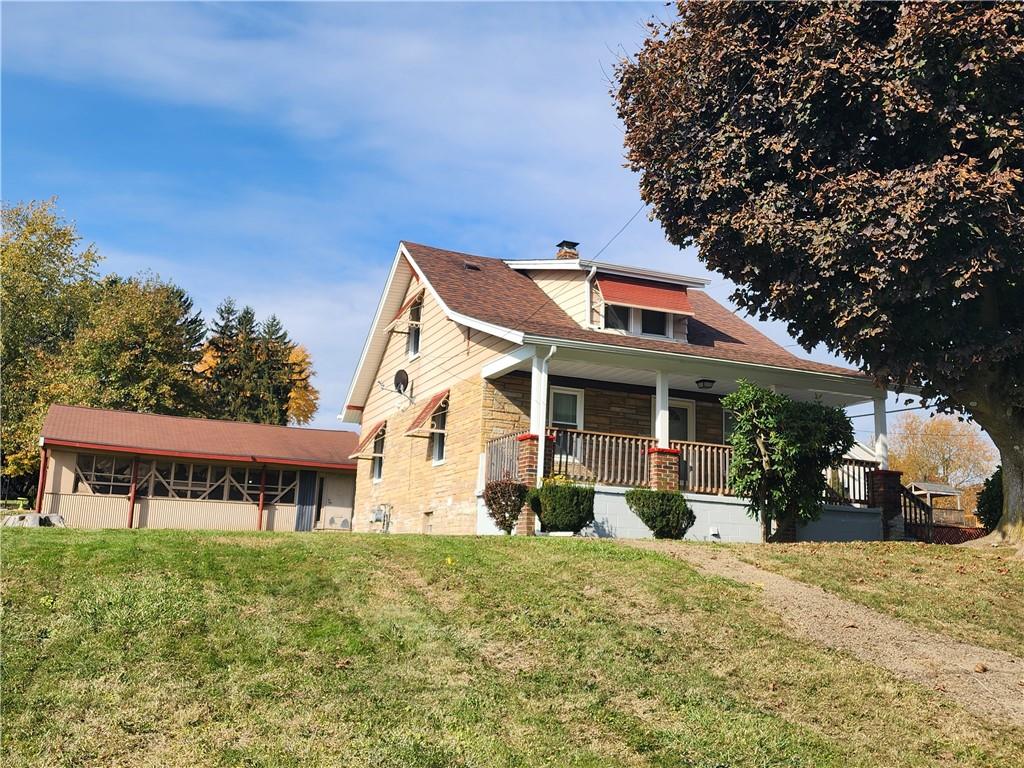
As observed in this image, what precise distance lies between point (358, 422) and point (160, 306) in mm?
17427

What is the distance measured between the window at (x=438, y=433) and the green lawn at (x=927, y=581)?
32.8ft

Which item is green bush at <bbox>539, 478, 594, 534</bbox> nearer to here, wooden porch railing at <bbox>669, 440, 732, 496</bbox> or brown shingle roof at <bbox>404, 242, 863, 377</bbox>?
wooden porch railing at <bbox>669, 440, 732, 496</bbox>

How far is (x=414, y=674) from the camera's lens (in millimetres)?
7832

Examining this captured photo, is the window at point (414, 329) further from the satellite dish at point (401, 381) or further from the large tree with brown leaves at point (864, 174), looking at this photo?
the large tree with brown leaves at point (864, 174)

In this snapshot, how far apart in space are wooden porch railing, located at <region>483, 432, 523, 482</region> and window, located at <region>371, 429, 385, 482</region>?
26.2 ft

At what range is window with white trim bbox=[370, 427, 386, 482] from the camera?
89.6 ft

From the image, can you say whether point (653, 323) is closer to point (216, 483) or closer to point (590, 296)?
point (590, 296)

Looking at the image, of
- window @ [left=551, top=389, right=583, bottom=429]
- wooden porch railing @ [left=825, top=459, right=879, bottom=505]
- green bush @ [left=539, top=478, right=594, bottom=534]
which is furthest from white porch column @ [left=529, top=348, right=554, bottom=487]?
wooden porch railing @ [left=825, top=459, right=879, bottom=505]

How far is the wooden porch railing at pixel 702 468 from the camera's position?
61.0ft

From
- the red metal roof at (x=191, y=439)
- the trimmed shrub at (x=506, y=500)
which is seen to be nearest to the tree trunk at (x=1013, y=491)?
the trimmed shrub at (x=506, y=500)

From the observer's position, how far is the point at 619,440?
18438 mm

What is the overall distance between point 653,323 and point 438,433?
228 inches

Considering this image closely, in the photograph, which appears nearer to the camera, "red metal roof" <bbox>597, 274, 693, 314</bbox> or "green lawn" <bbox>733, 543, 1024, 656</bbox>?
"green lawn" <bbox>733, 543, 1024, 656</bbox>

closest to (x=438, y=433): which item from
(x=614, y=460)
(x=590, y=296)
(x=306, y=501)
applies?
(x=590, y=296)
